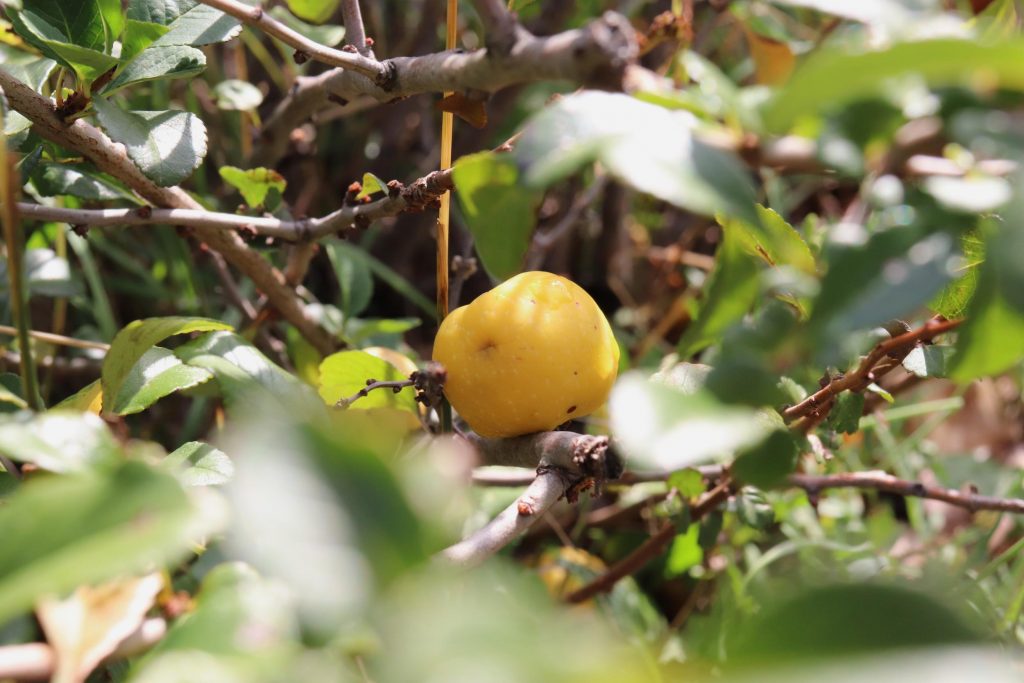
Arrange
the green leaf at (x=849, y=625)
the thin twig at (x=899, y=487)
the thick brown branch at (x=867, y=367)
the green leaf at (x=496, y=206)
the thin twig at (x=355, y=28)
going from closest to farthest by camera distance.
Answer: the green leaf at (x=849, y=625) → the green leaf at (x=496, y=206) → the thick brown branch at (x=867, y=367) → the thin twig at (x=355, y=28) → the thin twig at (x=899, y=487)

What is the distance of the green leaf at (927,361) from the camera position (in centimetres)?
58

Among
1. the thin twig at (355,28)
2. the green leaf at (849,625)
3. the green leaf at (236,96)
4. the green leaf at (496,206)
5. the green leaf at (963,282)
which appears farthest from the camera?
the green leaf at (236,96)

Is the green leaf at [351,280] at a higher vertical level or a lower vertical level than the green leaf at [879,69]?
lower

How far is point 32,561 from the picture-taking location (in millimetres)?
289

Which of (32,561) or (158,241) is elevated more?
(32,561)

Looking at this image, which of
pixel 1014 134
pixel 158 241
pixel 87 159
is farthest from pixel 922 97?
pixel 158 241

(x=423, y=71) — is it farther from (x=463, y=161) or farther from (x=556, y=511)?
(x=556, y=511)

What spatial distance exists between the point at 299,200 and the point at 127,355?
0.67 metres

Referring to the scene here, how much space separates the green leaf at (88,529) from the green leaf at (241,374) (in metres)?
0.28

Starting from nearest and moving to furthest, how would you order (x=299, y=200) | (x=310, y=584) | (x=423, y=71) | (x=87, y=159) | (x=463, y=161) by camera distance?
1. (x=310, y=584)
2. (x=463, y=161)
3. (x=423, y=71)
4. (x=87, y=159)
5. (x=299, y=200)

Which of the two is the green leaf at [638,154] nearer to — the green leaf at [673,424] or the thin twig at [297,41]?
the green leaf at [673,424]

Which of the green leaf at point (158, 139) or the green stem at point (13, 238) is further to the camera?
the green leaf at point (158, 139)

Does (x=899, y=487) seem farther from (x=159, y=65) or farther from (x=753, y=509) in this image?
(x=159, y=65)

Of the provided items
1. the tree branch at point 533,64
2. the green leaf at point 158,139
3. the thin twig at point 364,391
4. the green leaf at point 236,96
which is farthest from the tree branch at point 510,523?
the green leaf at point 236,96
